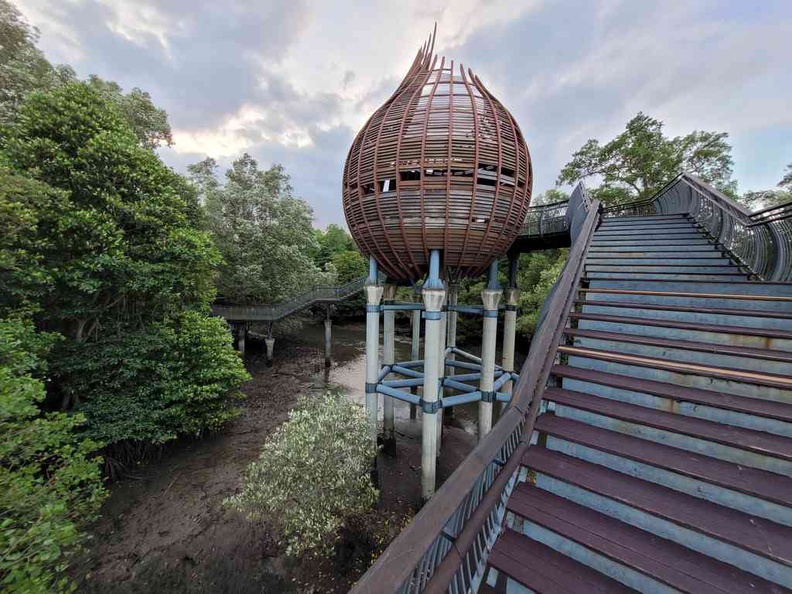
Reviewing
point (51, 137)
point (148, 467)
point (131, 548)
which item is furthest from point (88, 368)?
point (51, 137)

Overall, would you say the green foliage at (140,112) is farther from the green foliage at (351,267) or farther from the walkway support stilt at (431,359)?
the green foliage at (351,267)

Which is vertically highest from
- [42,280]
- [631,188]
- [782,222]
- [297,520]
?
[631,188]

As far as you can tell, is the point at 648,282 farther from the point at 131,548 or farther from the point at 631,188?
the point at 631,188

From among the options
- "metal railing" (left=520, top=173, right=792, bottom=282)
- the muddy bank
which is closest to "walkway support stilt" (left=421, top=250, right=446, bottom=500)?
the muddy bank

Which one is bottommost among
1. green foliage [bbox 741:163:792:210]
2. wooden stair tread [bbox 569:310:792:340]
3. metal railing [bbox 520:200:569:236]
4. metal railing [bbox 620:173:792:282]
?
wooden stair tread [bbox 569:310:792:340]

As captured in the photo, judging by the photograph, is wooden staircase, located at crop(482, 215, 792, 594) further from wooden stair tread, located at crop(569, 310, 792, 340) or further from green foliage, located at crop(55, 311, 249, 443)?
green foliage, located at crop(55, 311, 249, 443)

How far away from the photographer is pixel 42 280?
5.22m

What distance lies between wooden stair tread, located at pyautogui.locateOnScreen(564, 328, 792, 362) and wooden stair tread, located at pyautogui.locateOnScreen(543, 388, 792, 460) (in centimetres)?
74

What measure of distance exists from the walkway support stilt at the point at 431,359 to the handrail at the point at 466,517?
2.84 meters

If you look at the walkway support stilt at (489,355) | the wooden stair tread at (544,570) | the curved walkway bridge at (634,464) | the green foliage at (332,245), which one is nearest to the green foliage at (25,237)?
the curved walkway bridge at (634,464)

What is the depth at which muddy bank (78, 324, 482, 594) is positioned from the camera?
4590 millimetres

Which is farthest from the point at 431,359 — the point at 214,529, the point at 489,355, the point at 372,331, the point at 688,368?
the point at 214,529

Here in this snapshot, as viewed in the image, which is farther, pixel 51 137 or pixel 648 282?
pixel 51 137

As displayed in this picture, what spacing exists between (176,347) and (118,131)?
5367 millimetres
